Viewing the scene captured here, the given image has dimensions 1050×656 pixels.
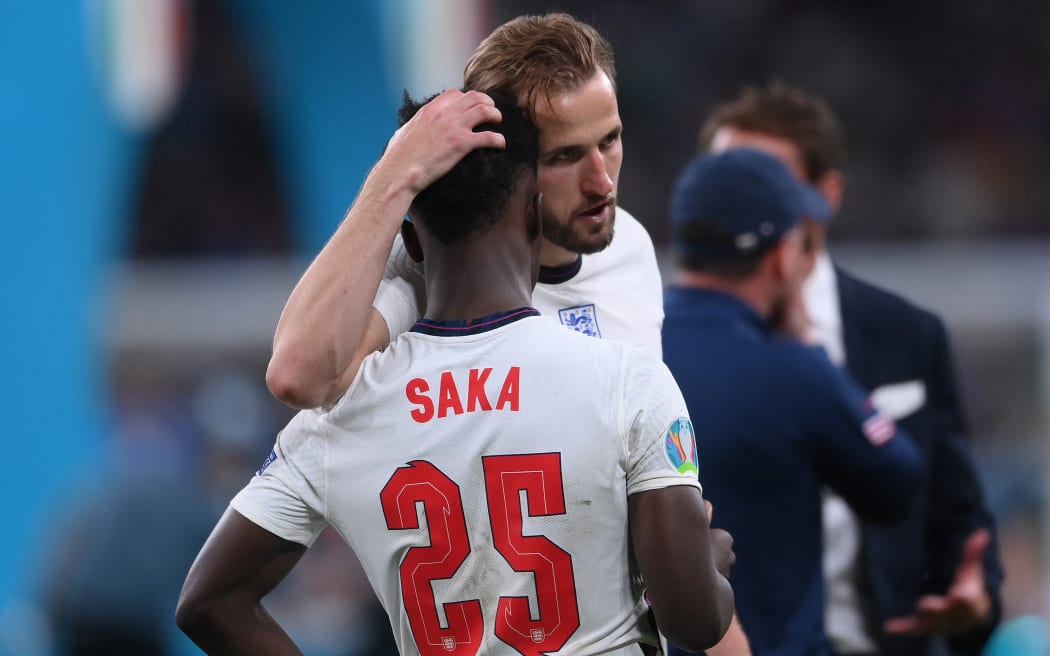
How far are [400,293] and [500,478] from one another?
419 mm

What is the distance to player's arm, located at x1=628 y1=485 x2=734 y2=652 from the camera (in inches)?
83.4

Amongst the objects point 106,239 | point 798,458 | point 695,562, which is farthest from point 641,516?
point 106,239

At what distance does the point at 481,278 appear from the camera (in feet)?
7.41

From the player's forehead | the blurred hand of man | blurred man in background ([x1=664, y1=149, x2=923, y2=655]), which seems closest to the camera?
the player's forehead

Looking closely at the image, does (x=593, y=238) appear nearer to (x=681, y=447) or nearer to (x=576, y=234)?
(x=576, y=234)

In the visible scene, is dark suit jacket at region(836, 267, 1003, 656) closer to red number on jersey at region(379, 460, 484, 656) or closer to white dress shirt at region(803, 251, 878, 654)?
white dress shirt at region(803, 251, 878, 654)

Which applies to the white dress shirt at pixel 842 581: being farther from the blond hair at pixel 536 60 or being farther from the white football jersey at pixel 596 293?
the blond hair at pixel 536 60

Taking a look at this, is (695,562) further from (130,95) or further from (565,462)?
(130,95)

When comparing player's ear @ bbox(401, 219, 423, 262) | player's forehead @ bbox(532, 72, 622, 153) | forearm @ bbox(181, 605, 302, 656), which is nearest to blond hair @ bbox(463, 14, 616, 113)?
player's forehead @ bbox(532, 72, 622, 153)

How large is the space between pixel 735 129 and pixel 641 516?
2.34 meters

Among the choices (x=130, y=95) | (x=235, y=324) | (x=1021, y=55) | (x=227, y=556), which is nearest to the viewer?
(x=227, y=556)

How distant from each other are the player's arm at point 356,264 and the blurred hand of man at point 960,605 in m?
1.91

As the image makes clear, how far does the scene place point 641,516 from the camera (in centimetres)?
216

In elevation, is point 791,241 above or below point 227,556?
above
